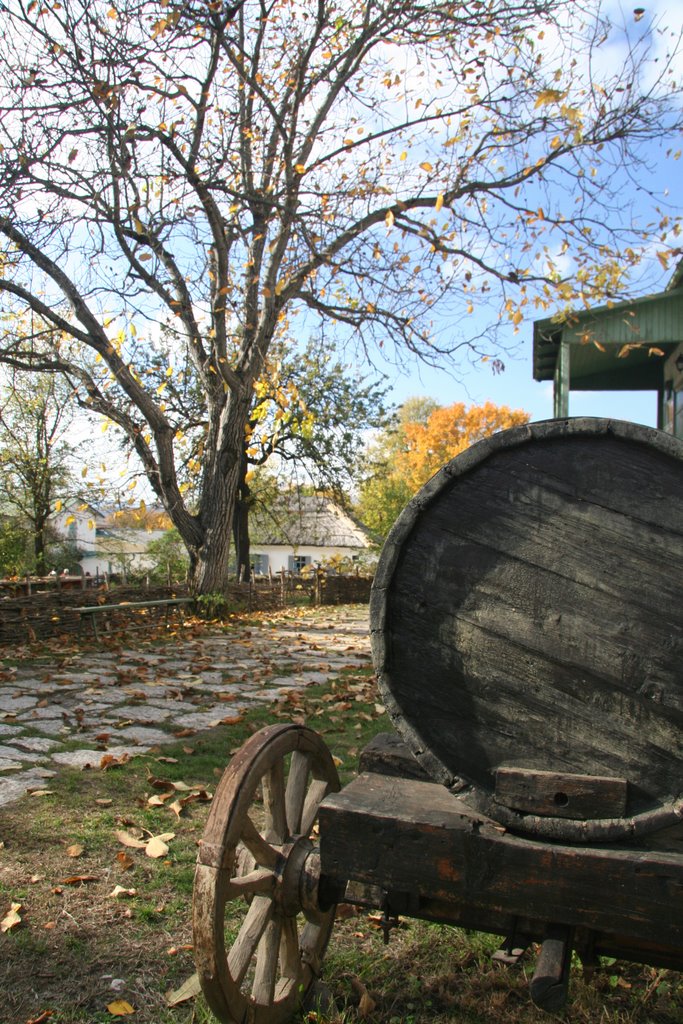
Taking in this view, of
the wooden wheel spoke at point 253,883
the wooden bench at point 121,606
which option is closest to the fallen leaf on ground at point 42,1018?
the wooden wheel spoke at point 253,883

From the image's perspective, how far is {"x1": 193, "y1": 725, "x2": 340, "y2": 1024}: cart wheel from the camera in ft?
6.58

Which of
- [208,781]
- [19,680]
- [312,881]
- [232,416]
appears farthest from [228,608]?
[312,881]

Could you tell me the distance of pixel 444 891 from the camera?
68.4 inches

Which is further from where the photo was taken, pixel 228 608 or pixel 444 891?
pixel 228 608

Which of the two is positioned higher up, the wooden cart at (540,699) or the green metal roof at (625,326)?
the green metal roof at (625,326)

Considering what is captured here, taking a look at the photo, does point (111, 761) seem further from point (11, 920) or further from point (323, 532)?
point (323, 532)

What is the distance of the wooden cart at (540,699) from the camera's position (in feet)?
5.31

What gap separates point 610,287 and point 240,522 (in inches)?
667

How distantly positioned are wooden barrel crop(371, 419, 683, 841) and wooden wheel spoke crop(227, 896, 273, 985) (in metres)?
0.90

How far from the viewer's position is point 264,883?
2219 mm

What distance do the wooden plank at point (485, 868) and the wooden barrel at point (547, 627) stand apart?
64 millimetres

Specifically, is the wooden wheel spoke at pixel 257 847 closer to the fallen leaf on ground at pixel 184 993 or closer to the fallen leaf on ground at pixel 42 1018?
the fallen leaf on ground at pixel 184 993

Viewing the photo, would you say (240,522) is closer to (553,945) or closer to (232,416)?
(232,416)

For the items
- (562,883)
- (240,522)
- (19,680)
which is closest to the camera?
(562,883)
